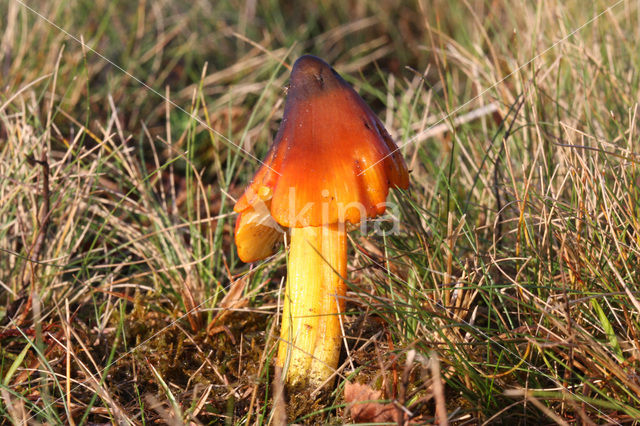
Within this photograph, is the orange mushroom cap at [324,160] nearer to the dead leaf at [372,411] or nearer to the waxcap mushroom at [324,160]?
the waxcap mushroom at [324,160]

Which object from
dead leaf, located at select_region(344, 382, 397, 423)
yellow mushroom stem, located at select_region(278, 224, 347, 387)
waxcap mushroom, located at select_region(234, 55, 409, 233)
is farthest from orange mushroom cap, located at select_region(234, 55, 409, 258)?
dead leaf, located at select_region(344, 382, 397, 423)

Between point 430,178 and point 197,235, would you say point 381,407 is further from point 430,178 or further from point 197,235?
point 430,178

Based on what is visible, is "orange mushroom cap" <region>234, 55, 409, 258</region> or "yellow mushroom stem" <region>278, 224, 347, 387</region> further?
"yellow mushroom stem" <region>278, 224, 347, 387</region>

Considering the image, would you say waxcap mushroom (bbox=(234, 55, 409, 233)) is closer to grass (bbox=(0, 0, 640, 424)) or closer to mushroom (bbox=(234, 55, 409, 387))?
mushroom (bbox=(234, 55, 409, 387))

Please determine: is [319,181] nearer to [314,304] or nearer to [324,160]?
[324,160]

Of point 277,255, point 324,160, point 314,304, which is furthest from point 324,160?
point 277,255

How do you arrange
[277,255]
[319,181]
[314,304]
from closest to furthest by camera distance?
[319,181] < [314,304] < [277,255]

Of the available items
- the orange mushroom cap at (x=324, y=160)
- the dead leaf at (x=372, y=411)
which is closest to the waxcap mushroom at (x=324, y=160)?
Result: the orange mushroom cap at (x=324, y=160)
